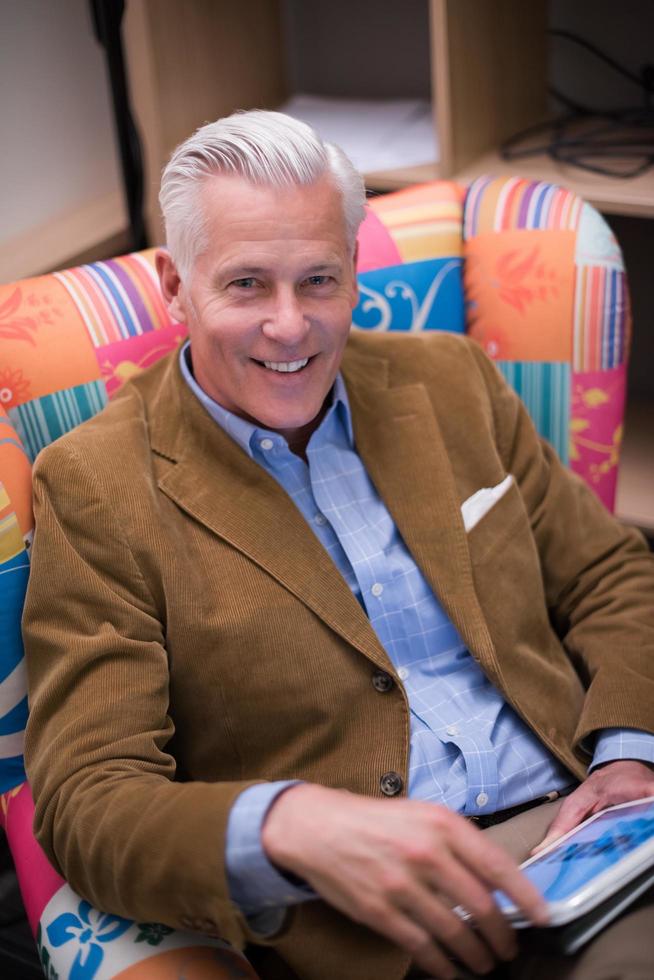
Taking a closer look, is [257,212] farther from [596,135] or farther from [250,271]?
[596,135]

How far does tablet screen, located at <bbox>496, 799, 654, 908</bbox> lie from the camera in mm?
991

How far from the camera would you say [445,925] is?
3.04ft

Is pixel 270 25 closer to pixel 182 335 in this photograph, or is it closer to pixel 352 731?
pixel 182 335

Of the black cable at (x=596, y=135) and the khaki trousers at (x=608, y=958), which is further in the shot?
the black cable at (x=596, y=135)

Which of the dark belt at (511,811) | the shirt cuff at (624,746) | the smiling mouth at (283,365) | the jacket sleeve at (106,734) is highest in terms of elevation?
the smiling mouth at (283,365)

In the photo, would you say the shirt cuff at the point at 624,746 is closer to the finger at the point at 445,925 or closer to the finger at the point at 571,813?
the finger at the point at 571,813

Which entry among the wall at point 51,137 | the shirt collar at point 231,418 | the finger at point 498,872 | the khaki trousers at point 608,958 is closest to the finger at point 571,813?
the khaki trousers at point 608,958

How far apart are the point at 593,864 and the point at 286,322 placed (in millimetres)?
624

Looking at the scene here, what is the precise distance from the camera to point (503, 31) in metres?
1.99

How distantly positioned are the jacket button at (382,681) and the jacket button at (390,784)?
0.30 feet

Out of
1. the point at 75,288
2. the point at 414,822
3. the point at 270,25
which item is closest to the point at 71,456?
the point at 75,288

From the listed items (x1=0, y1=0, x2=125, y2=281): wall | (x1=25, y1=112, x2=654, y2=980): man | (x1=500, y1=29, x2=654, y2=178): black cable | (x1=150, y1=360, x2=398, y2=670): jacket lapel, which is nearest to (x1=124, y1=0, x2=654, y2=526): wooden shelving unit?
(x1=500, y1=29, x2=654, y2=178): black cable

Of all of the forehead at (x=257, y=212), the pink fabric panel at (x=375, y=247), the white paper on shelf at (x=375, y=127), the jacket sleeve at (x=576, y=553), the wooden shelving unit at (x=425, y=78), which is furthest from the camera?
the white paper on shelf at (x=375, y=127)

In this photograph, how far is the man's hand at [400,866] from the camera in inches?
36.0
